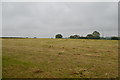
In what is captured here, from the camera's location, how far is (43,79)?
14.2 feet

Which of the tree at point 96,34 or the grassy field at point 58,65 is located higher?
the tree at point 96,34

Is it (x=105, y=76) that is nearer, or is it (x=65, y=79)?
(x=65, y=79)

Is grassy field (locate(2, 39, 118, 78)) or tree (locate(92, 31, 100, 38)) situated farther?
tree (locate(92, 31, 100, 38))

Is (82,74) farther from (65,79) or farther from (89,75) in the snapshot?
(65,79)

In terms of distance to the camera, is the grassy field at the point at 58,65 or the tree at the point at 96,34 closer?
the grassy field at the point at 58,65

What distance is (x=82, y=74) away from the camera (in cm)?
484

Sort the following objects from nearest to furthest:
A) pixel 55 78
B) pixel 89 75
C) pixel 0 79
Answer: pixel 0 79, pixel 55 78, pixel 89 75

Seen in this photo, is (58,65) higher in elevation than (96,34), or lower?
lower

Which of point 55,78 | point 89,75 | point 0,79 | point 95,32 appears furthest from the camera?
point 95,32

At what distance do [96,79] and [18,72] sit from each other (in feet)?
12.0

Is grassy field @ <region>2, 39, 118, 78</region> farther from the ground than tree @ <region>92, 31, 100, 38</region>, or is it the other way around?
tree @ <region>92, 31, 100, 38</region>

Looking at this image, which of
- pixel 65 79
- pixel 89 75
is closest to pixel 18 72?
pixel 65 79

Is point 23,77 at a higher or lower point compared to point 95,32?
lower

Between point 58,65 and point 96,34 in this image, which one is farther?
point 96,34
